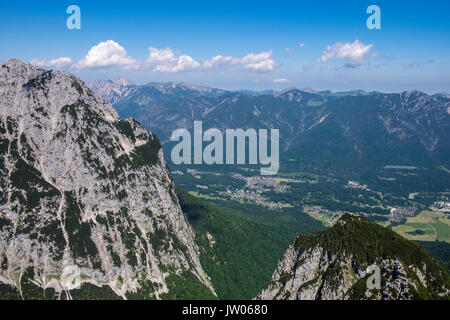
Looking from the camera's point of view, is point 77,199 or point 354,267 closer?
point 354,267

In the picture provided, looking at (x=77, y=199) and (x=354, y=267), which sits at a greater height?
(x=77, y=199)

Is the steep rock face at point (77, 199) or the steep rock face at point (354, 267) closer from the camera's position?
the steep rock face at point (354, 267)

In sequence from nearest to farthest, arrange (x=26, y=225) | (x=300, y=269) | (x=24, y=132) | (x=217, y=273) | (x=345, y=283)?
(x=345, y=283)
(x=300, y=269)
(x=26, y=225)
(x=24, y=132)
(x=217, y=273)
